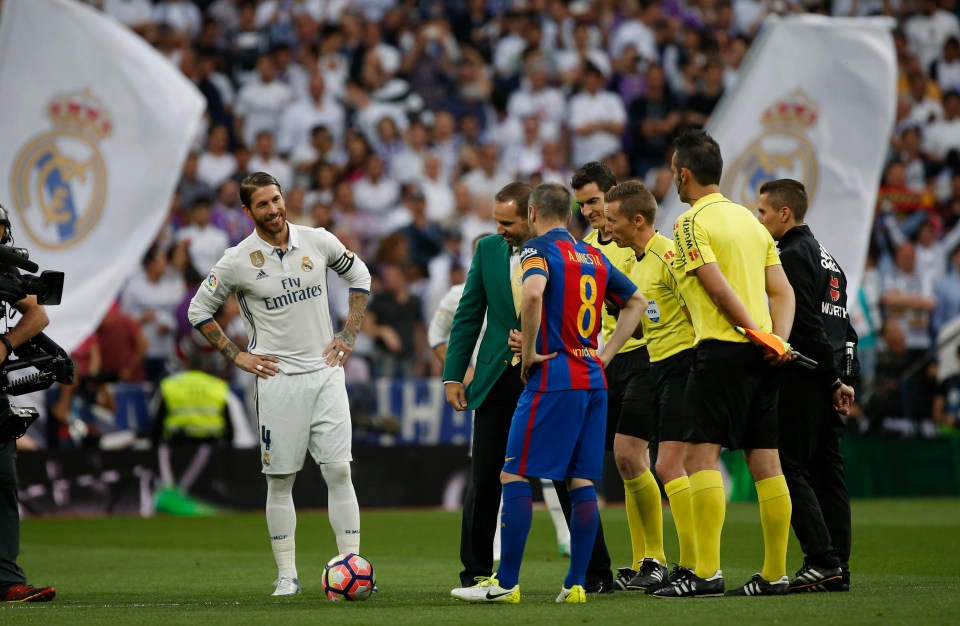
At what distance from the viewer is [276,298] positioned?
29.9 ft

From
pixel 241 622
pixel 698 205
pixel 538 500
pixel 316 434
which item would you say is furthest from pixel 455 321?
pixel 538 500

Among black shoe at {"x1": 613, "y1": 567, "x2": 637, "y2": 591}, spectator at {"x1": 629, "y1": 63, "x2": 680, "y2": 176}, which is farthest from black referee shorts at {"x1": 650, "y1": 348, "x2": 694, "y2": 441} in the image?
spectator at {"x1": 629, "y1": 63, "x2": 680, "y2": 176}

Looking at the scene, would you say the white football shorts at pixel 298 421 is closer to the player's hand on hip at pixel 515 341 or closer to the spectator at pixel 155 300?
the player's hand on hip at pixel 515 341

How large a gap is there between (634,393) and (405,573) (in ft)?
8.18

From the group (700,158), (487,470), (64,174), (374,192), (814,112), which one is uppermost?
(814,112)

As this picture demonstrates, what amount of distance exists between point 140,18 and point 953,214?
12.6 metres

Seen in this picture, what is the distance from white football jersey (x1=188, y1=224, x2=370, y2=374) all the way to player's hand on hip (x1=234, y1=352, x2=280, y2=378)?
0.21 ft

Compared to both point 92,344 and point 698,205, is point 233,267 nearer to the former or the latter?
point 698,205

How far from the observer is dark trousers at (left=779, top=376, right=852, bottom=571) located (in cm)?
841

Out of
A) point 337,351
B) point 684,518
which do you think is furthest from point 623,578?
point 337,351

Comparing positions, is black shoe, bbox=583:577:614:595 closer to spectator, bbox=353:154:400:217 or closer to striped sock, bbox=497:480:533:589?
striped sock, bbox=497:480:533:589

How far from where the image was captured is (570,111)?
21.7 m

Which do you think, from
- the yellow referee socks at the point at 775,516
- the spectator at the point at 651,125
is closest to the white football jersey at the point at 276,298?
the yellow referee socks at the point at 775,516

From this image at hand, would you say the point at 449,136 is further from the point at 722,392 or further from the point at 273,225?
the point at 722,392
